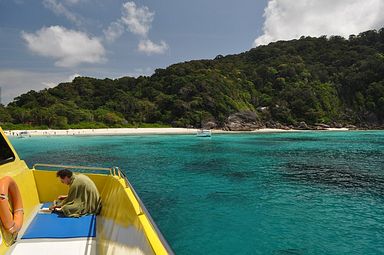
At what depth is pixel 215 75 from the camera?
105 metres

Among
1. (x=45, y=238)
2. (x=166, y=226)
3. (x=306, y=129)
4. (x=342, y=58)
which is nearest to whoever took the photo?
(x=45, y=238)

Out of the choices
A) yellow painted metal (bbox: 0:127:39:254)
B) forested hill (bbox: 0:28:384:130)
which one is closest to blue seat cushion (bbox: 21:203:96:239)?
yellow painted metal (bbox: 0:127:39:254)

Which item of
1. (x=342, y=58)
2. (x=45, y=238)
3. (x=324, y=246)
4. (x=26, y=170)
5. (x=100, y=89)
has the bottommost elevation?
(x=324, y=246)

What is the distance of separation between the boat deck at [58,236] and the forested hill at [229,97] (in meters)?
80.3

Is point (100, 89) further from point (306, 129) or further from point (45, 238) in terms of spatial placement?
point (45, 238)

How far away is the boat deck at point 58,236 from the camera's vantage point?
5.77m

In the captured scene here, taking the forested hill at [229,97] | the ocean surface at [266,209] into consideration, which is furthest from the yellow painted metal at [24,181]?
→ the forested hill at [229,97]

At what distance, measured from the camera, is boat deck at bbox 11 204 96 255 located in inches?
227

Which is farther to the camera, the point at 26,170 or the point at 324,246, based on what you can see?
the point at 324,246

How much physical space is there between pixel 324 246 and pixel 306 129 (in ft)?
309

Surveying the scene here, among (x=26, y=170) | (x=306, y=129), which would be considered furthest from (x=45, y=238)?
(x=306, y=129)

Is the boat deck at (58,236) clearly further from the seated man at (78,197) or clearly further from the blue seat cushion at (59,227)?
the seated man at (78,197)

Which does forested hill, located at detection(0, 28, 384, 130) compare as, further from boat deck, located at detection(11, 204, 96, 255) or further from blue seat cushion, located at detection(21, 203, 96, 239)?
boat deck, located at detection(11, 204, 96, 255)

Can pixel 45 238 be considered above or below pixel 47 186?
below
